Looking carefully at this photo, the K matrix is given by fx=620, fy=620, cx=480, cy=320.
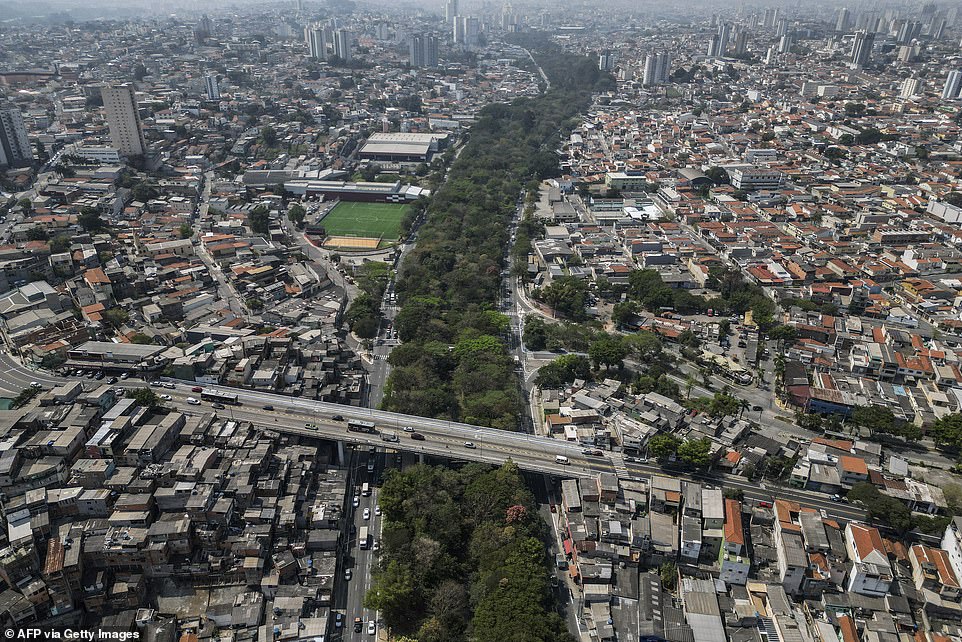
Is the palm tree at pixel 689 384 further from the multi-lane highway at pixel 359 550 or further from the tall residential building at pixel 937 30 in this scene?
the tall residential building at pixel 937 30

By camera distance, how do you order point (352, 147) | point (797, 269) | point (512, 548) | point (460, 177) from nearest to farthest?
point (512, 548) < point (797, 269) < point (460, 177) < point (352, 147)

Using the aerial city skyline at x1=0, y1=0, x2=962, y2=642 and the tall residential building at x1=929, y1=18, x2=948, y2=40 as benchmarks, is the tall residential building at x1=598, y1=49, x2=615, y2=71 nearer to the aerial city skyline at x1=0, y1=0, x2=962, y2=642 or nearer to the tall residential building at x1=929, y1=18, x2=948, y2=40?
the aerial city skyline at x1=0, y1=0, x2=962, y2=642

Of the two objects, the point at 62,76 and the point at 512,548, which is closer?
the point at 512,548

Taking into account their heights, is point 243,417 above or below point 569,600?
above

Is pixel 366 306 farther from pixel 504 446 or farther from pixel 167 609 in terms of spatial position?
pixel 167 609

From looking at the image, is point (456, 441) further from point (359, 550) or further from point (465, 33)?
point (465, 33)

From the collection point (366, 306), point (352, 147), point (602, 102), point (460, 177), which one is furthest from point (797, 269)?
point (602, 102)

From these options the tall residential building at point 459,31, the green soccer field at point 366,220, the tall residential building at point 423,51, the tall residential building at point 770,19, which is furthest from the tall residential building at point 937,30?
the green soccer field at point 366,220
